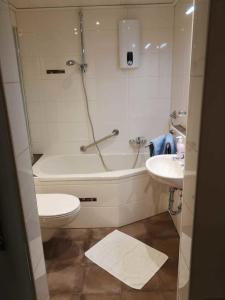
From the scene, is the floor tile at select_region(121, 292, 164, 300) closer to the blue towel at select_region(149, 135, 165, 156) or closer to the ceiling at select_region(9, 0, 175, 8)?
the blue towel at select_region(149, 135, 165, 156)

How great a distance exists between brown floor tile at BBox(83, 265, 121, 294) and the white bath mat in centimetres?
4

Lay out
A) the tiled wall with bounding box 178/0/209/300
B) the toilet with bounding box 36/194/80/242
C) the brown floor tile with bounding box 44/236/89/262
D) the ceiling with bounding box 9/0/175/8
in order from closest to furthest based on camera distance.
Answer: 1. the tiled wall with bounding box 178/0/209/300
2. the toilet with bounding box 36/194/80/242
3. the brown floor tile with bounding box 44/236/89/262
4. the ceiling with bounding box 9/0/175/8

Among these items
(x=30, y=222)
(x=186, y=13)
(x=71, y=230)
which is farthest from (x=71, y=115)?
(x=30, y=222)

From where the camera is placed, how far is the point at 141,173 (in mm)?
2318

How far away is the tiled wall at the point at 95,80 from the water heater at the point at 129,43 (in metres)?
0.09

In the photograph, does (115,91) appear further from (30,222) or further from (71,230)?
(30,222)

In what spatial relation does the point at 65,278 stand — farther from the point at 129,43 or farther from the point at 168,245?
the point at 129,43

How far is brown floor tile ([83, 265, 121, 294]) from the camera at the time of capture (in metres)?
1.64

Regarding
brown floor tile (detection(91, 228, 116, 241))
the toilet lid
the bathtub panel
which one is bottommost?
brown floor tile (detection(91, 228, 116, 241))

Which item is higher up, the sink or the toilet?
the sink

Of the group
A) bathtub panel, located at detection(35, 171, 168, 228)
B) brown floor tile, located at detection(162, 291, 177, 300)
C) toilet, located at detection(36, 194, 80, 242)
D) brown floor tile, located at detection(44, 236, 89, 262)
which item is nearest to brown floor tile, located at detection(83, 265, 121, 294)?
brown floor tile, located at detection(44, 236, 89, 262)

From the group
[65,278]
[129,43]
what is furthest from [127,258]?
[129,43]

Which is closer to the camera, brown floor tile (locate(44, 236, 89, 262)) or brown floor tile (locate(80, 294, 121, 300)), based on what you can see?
brown floor tile (locate(80, 294, 121, 300))

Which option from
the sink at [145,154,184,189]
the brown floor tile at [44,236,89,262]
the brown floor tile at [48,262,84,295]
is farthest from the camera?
the brown floor tile at [44,236,89,262]
